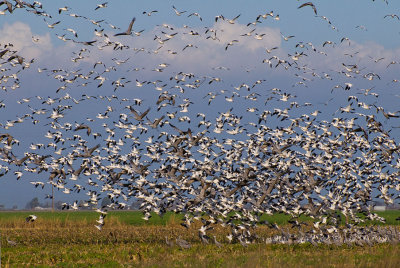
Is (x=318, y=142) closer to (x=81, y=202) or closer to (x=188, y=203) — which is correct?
(x=188, y=203)

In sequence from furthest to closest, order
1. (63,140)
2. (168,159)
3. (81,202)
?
(63,140) < (168,159) < (81,202)

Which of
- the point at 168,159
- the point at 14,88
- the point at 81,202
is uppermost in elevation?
the point at 14,88

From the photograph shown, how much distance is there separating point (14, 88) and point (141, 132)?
7.58m

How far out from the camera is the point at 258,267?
1623cm

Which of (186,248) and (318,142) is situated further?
(318,142)

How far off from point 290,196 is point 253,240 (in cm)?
271

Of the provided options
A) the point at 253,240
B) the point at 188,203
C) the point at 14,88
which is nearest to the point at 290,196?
the point at 253,240

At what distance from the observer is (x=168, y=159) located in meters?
30.8

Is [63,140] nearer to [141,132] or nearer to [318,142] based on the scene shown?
[141,132]

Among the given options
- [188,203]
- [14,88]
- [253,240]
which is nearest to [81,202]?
[188,203]

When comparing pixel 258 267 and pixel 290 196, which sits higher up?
pixel 290 196

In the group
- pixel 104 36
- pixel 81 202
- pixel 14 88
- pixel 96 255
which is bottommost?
pixel 96 255

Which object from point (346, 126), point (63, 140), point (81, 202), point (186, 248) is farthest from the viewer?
point (63, 140)

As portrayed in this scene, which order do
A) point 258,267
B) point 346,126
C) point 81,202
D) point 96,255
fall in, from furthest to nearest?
1. point 346,126
2. point 81,202
3. point 96,255
4. point 258,267
